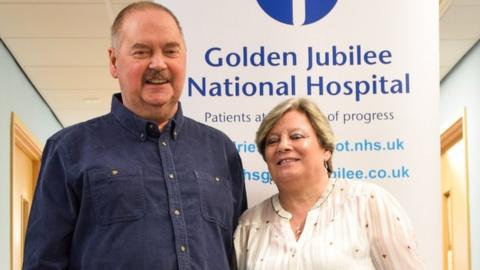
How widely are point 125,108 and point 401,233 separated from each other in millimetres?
764

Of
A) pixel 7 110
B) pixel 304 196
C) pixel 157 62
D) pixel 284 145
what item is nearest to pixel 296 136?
pixel 284 145

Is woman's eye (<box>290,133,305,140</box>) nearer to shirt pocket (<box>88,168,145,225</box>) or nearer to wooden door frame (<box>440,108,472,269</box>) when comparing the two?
shirt pocket (<box>88,168,145,225</box>)

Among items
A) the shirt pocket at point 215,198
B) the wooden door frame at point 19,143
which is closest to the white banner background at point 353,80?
the shirt pocket at point 215,198

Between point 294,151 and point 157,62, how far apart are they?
0.51 metres

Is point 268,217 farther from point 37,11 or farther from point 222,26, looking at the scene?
point 37,11

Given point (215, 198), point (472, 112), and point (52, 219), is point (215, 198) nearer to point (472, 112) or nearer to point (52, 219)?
point (52, 219)

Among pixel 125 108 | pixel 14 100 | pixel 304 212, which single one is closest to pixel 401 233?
pixel 304 212

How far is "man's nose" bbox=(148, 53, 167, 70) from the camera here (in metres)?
1.97

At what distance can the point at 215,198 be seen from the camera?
2088 millimetres

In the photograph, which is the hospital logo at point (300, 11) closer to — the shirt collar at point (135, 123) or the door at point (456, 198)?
the shirt collar at point (135, 123)

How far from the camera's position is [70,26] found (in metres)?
5.01

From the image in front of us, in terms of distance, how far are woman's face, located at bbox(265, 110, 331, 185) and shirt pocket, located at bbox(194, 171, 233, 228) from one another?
0.19 m

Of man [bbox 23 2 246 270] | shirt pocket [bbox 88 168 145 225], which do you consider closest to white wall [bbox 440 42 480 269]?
man [bbox 23 2 246 270]

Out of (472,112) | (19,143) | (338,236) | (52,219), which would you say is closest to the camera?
(52,219)
